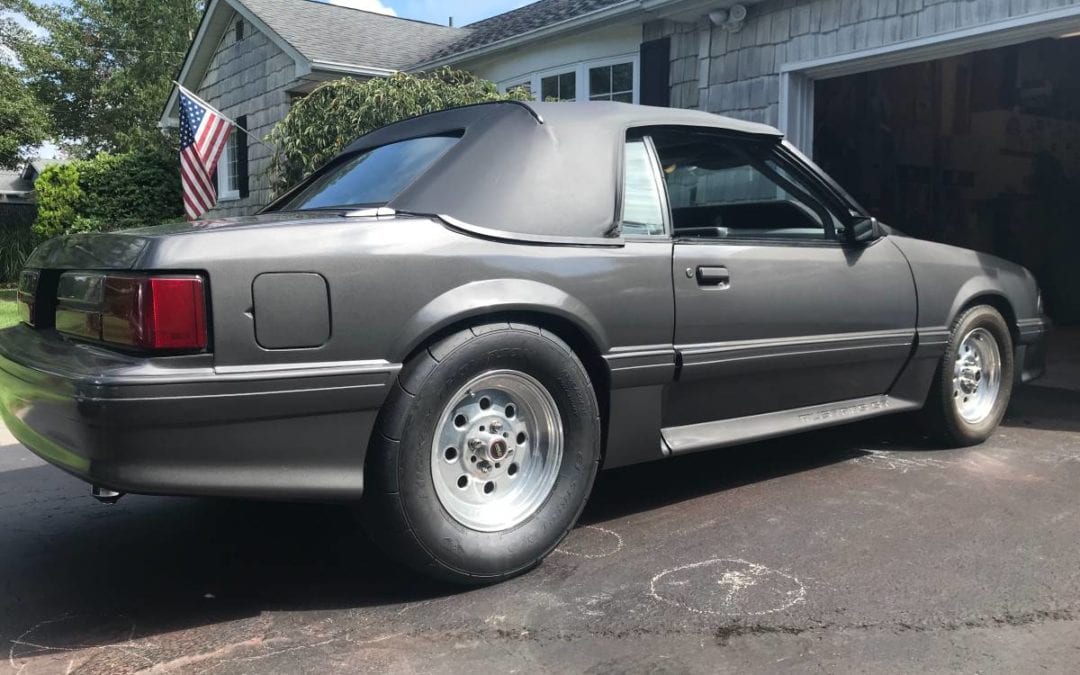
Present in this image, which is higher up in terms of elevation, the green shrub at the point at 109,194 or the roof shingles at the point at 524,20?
the roof shingles at the point at 524,20

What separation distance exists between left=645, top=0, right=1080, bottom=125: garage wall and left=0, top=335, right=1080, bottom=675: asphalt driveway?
409 centimetres

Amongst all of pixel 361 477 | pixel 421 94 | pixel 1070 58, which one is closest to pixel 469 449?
pixel 361 477

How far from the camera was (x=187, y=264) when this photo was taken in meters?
2.40

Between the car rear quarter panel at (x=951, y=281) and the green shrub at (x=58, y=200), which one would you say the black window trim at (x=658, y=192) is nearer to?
the car rear quarter panel at (x=951, y=281)

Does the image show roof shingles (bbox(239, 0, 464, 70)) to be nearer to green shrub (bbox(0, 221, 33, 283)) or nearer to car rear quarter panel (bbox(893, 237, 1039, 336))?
green shrub (bbox(0, 221, 33, 283))

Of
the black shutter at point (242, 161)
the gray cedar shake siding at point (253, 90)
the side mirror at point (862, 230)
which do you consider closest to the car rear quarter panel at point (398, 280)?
the side mirror at point (862, 230)

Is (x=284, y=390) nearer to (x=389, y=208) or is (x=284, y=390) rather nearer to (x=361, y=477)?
(x=361, y=477)

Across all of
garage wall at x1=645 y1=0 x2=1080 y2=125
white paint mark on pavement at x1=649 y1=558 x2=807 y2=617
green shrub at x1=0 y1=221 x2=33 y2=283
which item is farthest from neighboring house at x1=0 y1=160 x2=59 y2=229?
white paint mark on pavement at x1=649 y1=558 x2=807 y2=617

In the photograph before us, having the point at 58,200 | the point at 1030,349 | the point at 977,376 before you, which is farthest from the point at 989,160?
the point at 58,200

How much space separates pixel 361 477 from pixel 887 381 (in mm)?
2782

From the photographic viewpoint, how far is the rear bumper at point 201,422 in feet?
7.61

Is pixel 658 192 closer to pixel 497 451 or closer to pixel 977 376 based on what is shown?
pixel 497 451

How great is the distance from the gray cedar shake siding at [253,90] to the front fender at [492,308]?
11102 mm

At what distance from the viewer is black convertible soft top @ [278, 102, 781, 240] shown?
117 inches
